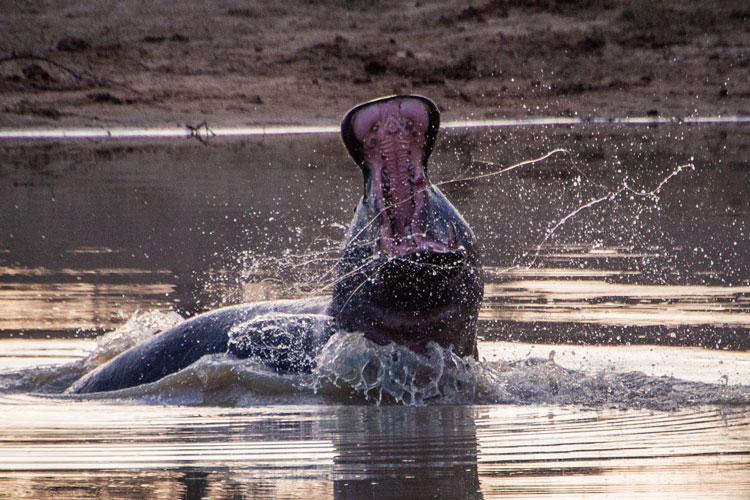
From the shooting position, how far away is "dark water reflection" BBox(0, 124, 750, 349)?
744 cm

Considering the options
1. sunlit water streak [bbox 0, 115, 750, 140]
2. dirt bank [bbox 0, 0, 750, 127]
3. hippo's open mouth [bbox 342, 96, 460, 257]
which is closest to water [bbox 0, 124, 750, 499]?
hippo's open mouth [bbox 342, 96, 460, 257]

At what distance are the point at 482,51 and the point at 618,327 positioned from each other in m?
17.0

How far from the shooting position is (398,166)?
16.2 ft

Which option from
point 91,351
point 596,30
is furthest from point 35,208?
point 596,30

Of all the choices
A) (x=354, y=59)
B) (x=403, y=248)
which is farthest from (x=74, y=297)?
(x=354, y=59)

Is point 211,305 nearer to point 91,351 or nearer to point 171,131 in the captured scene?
point 91,351

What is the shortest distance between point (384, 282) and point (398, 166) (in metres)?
0.44

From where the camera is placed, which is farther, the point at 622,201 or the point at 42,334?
the point at 622,201

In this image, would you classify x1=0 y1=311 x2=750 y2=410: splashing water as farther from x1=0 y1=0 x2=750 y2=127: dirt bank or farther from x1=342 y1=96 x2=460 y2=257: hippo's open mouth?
x1=0 y1=0 x2=750 y2=127: dirt bank

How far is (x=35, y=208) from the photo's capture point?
12312mm

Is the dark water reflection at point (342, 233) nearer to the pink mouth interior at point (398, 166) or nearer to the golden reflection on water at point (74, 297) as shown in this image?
the golden reflection on water at point (74, 297)

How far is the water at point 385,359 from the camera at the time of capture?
407cm

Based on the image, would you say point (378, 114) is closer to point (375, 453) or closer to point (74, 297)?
point (375, 453)

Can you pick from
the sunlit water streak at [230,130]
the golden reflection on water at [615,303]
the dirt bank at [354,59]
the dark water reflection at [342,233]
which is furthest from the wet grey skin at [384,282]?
the dirt bank at [354,59]
